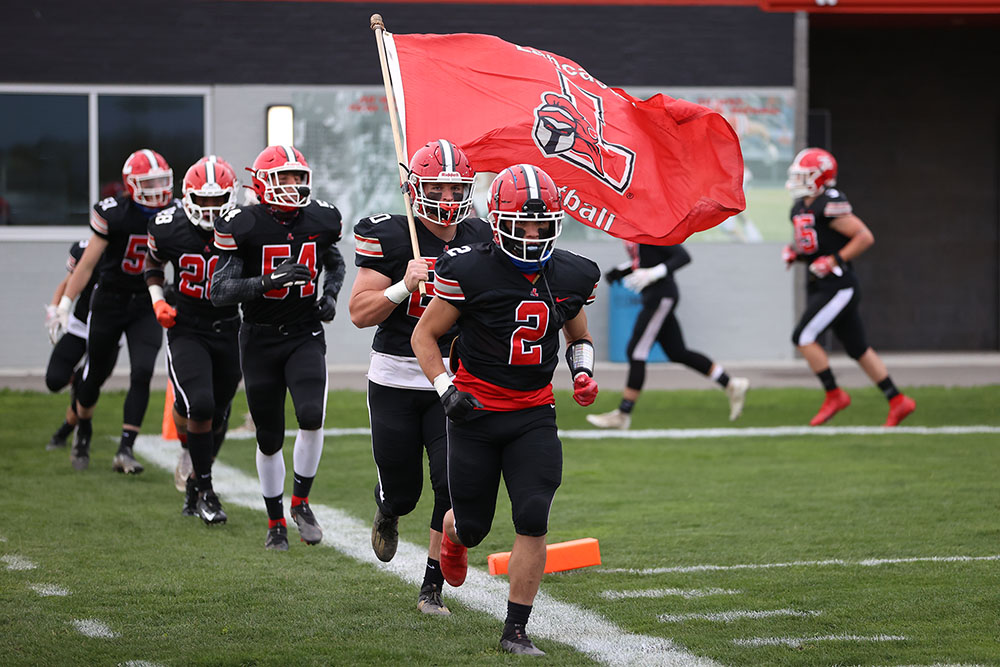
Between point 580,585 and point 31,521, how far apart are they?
3.21 meters

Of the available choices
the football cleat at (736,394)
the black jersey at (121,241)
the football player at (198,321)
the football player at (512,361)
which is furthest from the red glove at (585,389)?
the football cleat at (736,394)

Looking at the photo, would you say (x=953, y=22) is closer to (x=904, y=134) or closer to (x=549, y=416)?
(x=904, y=134)

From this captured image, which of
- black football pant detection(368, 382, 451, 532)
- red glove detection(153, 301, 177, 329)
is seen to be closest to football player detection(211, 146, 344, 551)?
red glove detection(153, 301, 177, 329)

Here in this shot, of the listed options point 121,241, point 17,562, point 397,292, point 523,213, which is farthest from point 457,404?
point 121,241

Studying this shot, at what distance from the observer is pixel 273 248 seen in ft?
22.3

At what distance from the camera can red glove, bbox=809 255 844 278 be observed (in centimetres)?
1124

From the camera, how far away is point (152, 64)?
15.7m

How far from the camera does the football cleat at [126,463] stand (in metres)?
9.06

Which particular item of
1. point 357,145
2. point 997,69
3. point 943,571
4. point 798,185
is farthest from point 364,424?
point 997,69

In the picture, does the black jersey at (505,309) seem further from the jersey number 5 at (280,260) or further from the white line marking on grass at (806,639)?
the jersey number 5 at (280,260)

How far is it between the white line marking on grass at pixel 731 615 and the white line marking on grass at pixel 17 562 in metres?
2.91

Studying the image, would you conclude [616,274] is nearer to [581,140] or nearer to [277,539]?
[581,140]

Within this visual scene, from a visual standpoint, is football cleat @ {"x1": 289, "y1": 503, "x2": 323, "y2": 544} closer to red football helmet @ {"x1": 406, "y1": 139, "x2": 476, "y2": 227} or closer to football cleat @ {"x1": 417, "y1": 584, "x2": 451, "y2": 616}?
football cleat @ {"x1": 417, "y1": 584, "x2": 451, "y2": 616}

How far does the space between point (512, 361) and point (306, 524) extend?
2.38 meters
